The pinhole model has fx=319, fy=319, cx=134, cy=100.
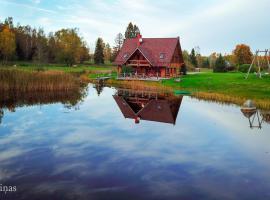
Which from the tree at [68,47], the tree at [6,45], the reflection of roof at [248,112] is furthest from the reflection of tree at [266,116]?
the tree at [68,47]

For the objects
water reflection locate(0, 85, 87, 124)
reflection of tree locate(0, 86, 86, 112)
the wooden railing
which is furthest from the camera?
the wooden railing

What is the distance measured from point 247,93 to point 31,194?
89.8ft

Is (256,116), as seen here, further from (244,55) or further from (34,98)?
(244,55)

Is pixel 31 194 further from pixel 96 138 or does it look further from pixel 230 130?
pixel 230 130

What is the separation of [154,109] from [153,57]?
29438 mm

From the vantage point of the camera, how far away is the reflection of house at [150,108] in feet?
80.8

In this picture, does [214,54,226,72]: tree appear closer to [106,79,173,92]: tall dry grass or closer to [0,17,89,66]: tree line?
[106,79,173,92]: tall dry grass

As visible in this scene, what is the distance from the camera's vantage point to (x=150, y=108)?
94.0 ft

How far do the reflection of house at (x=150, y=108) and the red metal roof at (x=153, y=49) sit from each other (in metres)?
19.6

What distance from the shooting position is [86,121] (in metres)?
22.5

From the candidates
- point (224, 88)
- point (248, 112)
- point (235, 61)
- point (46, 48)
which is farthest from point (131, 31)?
point (248, 112)

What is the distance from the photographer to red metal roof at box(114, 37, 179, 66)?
55.1 m

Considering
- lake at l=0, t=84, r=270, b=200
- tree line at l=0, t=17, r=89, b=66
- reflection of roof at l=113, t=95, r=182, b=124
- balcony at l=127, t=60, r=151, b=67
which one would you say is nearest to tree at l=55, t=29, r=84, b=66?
tree line at l=0, t=17, r=89, b=66

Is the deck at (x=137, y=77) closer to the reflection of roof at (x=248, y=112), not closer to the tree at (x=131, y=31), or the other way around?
the reflection of roof at (x=248, y=112)
